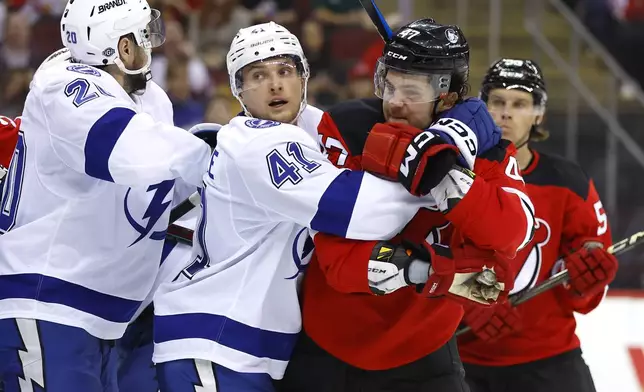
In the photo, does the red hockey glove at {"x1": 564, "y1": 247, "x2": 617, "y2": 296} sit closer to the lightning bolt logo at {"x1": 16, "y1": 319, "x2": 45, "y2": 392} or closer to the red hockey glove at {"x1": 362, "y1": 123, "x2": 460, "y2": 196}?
the red hockey glove at {"x1": 362, "y1": 123, "x2": 460, "y2": 196}

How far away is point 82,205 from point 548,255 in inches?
56.3

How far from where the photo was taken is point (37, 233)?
9.18ft

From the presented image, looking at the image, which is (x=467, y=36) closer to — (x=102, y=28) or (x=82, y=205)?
(x=102, y=28)

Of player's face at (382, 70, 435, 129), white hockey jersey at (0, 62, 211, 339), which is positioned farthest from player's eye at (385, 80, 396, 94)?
white hockey jersey at (0, 62, 211, 339)

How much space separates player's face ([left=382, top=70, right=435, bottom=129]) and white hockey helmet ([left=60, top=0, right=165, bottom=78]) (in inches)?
32.2

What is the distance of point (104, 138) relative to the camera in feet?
8.55

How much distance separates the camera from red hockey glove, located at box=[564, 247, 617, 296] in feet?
10.7

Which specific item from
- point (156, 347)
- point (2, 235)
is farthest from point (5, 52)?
point (156, 347)

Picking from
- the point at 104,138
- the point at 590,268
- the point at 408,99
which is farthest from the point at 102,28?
the point at 590,268

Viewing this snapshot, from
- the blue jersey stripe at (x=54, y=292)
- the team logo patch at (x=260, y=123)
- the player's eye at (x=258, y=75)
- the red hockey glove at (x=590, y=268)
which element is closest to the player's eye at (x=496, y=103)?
the red hockey glove at (x=590, y=268)

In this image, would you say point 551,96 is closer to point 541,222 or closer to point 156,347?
point 541,222

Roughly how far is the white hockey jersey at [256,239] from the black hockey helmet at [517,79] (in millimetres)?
1151

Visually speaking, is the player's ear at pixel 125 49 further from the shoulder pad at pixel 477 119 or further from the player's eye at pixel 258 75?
the shoulder pad at pixel 477 119

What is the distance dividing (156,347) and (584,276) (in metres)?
1.37
